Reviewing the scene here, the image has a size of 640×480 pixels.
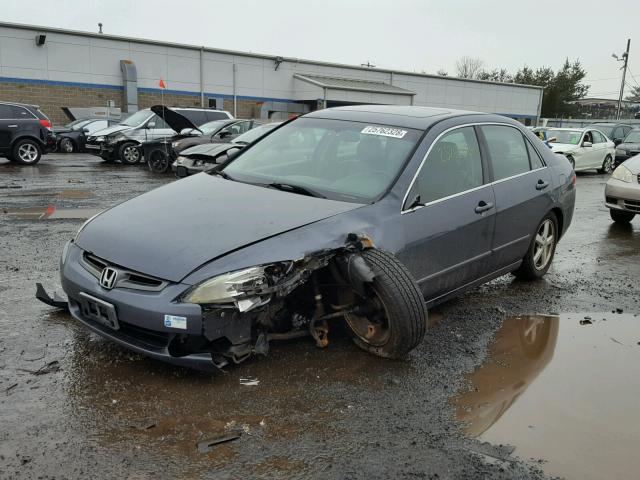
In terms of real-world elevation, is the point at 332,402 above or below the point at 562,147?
below

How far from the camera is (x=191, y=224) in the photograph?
3.61m

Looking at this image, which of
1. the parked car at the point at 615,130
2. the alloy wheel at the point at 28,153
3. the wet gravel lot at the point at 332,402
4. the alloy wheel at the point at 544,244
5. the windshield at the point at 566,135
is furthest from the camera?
the parked car at the point at 615,130

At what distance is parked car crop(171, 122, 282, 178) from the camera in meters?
6.75

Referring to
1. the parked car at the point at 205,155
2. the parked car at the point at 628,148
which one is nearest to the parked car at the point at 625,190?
the parked car at the point at 205,155

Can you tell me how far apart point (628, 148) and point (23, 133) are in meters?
21.4

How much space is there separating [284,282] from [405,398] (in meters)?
1.00

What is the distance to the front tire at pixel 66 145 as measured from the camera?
21.9 m

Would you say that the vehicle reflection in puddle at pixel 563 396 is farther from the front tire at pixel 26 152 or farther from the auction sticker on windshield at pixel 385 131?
the front tire at pixel 26 152

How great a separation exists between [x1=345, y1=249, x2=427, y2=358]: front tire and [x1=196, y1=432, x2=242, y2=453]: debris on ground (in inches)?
47.3

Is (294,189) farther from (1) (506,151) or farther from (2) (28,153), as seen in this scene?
(2) (28,153)

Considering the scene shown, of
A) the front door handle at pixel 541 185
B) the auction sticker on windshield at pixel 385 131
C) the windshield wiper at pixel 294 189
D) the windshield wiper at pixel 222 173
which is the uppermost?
the auction sticker on windshield at pixel 385 131

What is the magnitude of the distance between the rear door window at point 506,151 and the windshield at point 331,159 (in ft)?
3.23

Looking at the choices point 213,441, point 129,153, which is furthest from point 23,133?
point 213,441

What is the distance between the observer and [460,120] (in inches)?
193
